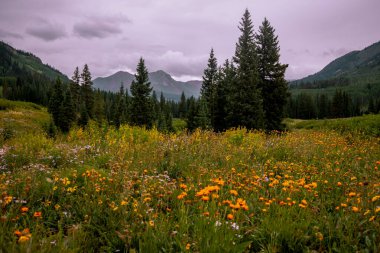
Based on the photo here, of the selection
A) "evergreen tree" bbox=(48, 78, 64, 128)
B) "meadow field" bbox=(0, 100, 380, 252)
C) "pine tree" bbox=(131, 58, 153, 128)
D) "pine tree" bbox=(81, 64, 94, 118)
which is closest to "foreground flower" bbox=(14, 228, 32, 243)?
"meadow field" bbox=(0, 100, 380, 252)

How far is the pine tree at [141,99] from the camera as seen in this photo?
38.9 m

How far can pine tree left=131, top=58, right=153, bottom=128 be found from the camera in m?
38.9

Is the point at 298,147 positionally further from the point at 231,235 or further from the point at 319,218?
the point at 231,235

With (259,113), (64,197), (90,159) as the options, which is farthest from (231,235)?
(259,113)

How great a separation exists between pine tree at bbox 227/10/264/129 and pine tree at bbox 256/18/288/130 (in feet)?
4.35

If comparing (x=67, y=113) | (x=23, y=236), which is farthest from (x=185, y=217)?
(x=67, y=113)

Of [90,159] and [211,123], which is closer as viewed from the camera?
[90,159]

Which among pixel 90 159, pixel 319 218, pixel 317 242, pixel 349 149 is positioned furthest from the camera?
pixel 349 149

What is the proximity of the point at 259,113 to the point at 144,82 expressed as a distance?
21.0 m

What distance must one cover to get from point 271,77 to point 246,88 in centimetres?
363

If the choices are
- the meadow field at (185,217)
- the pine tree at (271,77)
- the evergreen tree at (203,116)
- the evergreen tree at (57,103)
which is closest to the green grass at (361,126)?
the pine tree at (271,77)

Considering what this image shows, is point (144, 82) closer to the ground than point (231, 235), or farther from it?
farther from it

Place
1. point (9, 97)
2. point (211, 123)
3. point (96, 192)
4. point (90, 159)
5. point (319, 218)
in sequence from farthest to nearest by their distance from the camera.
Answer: point (9, 97) → point (211, 123) → point (90, 159) → point (96, 192) → point (319, 218)

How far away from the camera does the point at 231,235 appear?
2.35 meters
